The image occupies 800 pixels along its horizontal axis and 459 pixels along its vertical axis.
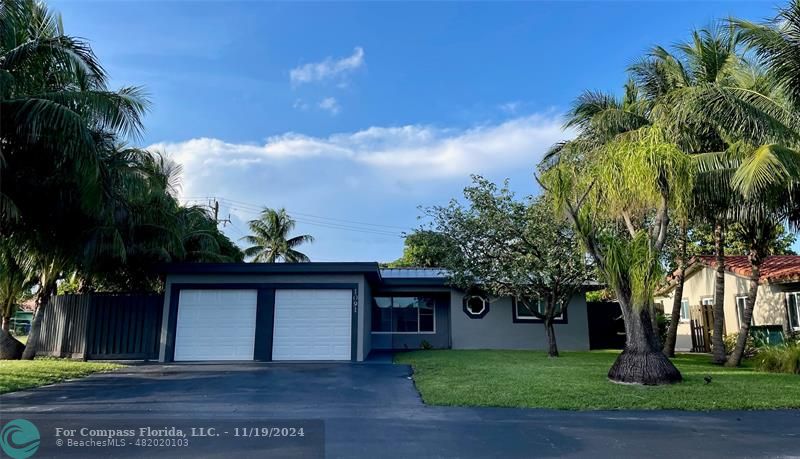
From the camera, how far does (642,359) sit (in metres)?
9.06

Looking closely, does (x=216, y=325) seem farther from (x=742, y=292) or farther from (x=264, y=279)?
(x=742, y=292)

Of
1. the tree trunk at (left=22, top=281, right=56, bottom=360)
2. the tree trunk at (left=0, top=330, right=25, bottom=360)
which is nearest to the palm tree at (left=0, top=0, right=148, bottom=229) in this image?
the tree trunk at (left=22, top=281, right=56, bottom=360)

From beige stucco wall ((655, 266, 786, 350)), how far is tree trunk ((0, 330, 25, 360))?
2303 centimetres

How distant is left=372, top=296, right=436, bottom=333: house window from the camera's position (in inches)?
764

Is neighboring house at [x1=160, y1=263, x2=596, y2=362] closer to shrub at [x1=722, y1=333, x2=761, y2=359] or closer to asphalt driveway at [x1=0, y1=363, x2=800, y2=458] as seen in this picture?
asphalt driveway at [x1=0, y1=363, x2=800, y2=458]

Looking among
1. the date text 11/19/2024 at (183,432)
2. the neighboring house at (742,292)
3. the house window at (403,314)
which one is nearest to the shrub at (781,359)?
the neighboring house at (742,292)

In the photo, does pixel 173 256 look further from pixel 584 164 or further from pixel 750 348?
pixel 750 348

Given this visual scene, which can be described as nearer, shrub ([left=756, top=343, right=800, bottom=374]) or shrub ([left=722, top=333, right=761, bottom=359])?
shrub ([left=756, top=343, right=800, bottom=374])

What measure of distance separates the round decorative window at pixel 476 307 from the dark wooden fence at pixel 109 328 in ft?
34.9

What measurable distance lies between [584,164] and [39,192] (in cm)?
1121

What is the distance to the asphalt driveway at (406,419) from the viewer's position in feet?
17.1

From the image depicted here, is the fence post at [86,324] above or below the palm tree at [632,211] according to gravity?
below

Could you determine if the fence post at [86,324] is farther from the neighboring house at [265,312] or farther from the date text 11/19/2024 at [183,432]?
the date text 11/19/2024 at [183,432]

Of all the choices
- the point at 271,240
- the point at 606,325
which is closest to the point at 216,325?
the point at 606,325
